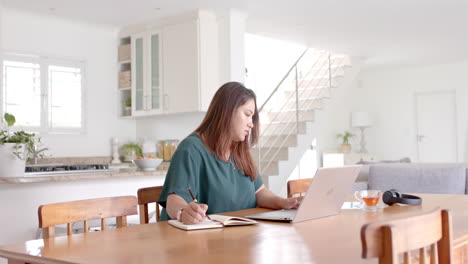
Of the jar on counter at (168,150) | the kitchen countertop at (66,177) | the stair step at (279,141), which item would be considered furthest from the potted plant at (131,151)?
the kitchen countertop at (66,177)

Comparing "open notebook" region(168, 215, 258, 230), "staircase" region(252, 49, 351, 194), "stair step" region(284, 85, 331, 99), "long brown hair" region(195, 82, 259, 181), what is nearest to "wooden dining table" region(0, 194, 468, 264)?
"open notebook" region(168, 215, 258, 230)

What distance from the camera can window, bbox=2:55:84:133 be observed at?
19.0ft

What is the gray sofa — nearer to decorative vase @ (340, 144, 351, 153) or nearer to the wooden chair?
the wooden chair

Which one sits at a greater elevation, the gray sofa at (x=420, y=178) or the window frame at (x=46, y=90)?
the window frame at (x=46, y=90)

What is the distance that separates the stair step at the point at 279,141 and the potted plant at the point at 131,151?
2.02m

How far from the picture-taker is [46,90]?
607 cm

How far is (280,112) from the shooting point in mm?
8750

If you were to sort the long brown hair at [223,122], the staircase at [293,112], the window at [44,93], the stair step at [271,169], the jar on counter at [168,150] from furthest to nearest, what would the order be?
the staircase at [293,112]
the stair step at [271,169]
the jar on counter at [168,150]
the window at [44,93]
the long brown hair at [223,122]

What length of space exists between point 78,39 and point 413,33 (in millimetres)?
4407

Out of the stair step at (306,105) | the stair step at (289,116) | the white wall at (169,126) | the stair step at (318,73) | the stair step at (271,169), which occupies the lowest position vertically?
the stair step at (271,169)

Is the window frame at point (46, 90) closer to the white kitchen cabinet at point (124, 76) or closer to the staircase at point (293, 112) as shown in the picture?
the white kitchen cabinet at point (124, 76)

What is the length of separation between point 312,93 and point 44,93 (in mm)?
4520

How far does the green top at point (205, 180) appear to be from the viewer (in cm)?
218

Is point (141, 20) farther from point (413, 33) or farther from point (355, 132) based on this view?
point (355, 132)
